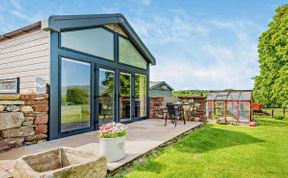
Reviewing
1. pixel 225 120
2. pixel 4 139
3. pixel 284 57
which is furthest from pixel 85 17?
pixel 284 57

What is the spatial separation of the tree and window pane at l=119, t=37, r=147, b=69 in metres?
10.3

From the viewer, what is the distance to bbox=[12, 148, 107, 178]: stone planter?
2.09 metres

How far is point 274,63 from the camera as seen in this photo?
14.1 m

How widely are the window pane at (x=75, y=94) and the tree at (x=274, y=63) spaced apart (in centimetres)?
1323

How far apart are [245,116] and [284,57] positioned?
6.15 meters

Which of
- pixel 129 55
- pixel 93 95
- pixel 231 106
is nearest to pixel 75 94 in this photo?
pixel 93 95

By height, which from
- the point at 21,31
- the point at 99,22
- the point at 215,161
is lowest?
the point at 215,161

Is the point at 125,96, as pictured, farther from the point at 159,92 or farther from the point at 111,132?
the point at 159,92

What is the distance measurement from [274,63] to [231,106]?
6249 mm

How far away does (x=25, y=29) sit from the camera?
5289 mm

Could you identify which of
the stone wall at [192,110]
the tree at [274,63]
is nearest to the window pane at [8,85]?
the stone wall at [192,110]

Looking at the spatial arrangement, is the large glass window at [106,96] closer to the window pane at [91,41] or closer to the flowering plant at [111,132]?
the window pane at [91,41]

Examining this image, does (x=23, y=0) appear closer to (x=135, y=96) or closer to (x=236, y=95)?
(x=135, y=96)

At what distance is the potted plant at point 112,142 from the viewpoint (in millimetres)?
3412
